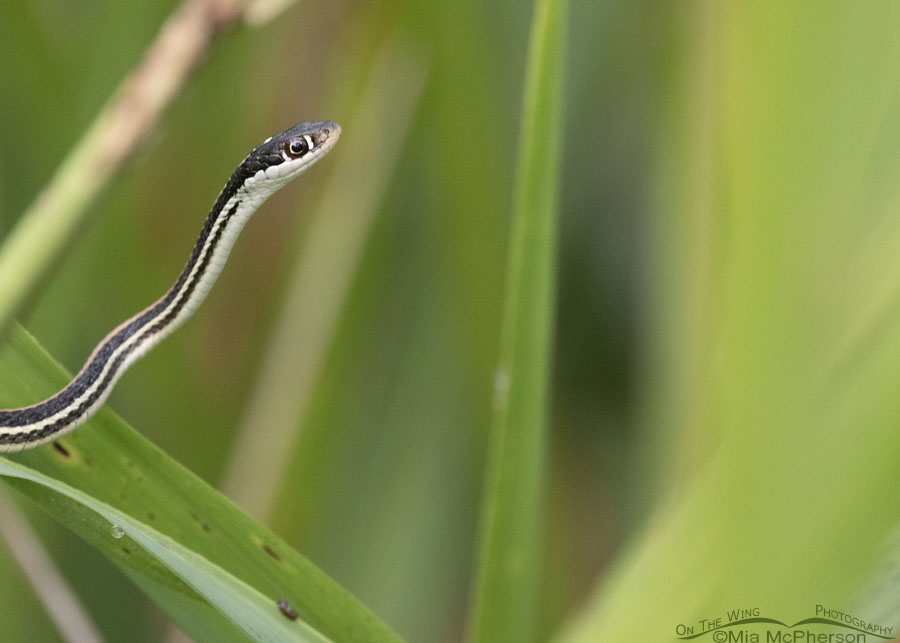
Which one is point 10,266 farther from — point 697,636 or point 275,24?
point 275,24

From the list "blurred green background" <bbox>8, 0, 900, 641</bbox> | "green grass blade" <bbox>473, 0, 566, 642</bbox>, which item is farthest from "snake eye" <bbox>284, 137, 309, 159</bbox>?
"green grass blade" <bbox>473, 0, 566, 642</bbox>

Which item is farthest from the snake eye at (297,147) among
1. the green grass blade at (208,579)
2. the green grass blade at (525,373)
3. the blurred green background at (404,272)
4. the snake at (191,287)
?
the green grass blade at (208,579)

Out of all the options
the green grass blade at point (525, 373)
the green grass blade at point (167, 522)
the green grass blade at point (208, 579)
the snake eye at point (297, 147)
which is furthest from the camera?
the snake eye at point (297, 147)

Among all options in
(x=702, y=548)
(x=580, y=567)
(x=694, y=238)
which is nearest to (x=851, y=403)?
(x=702, y=548)

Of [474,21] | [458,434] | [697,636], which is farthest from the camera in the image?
[458,434]

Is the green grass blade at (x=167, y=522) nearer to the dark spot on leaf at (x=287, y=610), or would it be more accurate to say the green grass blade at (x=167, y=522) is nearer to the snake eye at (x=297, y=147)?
the dark spot on leaf at (x=287, y=610)

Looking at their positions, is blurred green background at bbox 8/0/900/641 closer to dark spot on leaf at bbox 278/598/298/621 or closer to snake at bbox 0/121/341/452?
snake at bbox 0/121/341/452
